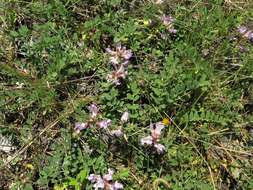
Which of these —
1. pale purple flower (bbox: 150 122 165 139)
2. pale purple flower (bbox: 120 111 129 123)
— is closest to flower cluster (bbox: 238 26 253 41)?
pale purple flower (bbox: 150 122 165 139)

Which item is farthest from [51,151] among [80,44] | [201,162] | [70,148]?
[201,162]

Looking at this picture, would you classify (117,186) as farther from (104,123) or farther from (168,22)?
(168,22)

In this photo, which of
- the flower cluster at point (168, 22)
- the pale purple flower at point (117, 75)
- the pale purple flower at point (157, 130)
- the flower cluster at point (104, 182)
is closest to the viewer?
the flower cluster at point (104, 182)

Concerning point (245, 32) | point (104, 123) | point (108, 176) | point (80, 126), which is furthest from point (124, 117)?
point (245, 32)

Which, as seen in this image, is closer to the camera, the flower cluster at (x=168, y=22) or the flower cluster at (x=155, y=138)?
the flower cluster at (x=155, y=138)

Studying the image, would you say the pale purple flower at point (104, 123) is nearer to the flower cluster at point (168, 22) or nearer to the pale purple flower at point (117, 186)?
the pale purple flower at point (117, 186)

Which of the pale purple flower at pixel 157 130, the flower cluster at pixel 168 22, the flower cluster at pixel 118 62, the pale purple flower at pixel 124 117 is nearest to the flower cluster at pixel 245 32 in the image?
the flower cluster at pixel 168 22

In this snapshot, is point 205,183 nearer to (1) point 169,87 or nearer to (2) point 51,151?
(1) point 169,87
